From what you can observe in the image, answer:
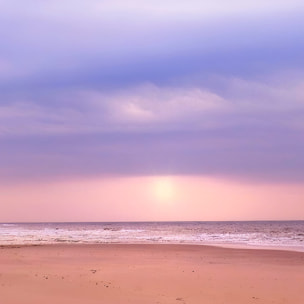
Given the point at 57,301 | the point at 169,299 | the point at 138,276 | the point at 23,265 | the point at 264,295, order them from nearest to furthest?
the point at 57,301 < the point at 169,299 < the point at 264,295 < the point at 138,276 < the point at 23,265

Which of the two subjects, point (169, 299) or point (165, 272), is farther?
point (165, 272)

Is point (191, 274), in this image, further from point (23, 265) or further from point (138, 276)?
point (23, 265)

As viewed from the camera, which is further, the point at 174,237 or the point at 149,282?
the point at 174,237

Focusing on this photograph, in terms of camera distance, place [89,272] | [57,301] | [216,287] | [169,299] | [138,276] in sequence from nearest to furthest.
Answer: [57,301] < [169,299] < [216,287] < [138,276] < [89,272]

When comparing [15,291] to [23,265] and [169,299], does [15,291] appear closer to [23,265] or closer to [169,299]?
[169,299]

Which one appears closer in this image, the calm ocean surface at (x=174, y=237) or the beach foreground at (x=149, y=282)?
the beach foreground at (x=149, y=282)

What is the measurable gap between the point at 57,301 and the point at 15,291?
1.91 metres

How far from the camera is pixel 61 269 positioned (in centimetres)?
2019

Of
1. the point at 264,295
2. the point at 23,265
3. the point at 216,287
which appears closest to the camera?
the point at 264,295

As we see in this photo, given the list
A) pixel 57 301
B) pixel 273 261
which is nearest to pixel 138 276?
pixel 57 301

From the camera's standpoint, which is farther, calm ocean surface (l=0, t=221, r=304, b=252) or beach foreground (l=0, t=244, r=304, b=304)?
calm ocean surface (l=0, t=221, r=304, b=252)

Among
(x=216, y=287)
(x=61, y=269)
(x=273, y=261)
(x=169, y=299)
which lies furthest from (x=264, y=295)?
(x=273, y=261)

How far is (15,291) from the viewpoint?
1409 cm

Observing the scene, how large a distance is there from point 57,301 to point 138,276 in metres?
5.70
